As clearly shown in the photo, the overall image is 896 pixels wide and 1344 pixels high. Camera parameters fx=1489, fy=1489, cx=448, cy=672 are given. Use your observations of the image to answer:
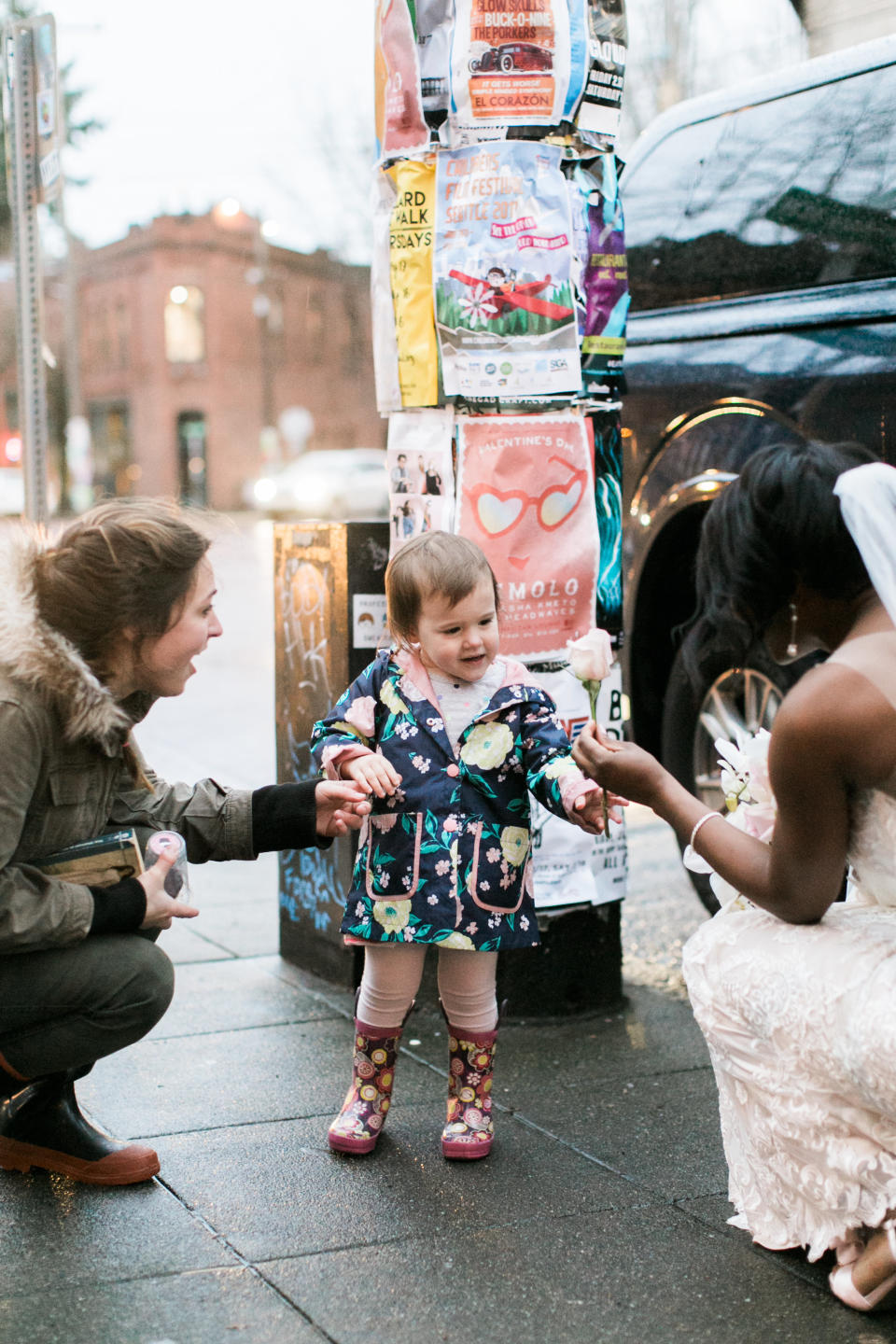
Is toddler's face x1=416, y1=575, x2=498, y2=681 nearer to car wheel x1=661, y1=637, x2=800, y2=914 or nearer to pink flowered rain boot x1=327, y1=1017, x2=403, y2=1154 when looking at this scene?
pink flowered rain boot x1=327, y1=1017, x2=403, y2=1154

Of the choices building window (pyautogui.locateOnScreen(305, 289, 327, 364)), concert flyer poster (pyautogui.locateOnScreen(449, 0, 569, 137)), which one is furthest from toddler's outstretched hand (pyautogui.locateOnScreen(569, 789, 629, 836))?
building window (pyautogui.locateOnScreen(305, 289, 327, 364))

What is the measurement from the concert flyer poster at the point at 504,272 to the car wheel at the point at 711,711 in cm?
109

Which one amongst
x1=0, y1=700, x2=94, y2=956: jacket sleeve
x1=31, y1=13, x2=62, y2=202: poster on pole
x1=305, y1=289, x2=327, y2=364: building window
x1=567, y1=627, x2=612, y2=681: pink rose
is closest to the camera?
x1=0, y1=700, x2=94, y2=956: jacket sleeve

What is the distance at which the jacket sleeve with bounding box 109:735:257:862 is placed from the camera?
114 inches

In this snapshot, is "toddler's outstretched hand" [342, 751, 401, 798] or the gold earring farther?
"toddler's outstretched hand" [342, 751, 401, 798]

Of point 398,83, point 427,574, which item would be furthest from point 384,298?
point 427,574

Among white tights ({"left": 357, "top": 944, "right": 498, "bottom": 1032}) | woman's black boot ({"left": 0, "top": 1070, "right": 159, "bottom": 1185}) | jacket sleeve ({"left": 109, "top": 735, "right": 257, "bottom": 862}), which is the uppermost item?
jacket sleeve ({"left": 109, "top": 735, "right": 257, "bottom": 862})

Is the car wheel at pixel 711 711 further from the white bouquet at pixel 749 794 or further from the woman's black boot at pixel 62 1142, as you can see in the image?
the woman's black boot at pixel 62 1142

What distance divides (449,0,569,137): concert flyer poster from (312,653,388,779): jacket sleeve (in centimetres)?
132

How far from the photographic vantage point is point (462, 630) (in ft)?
9.79

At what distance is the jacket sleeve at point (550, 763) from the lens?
286 centimetres

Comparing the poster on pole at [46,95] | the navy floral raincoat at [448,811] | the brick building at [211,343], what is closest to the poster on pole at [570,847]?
the navy floral raincoat at [448,811]

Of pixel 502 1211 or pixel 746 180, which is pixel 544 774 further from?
pixel 746 180

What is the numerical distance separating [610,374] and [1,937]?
6.64 ft
